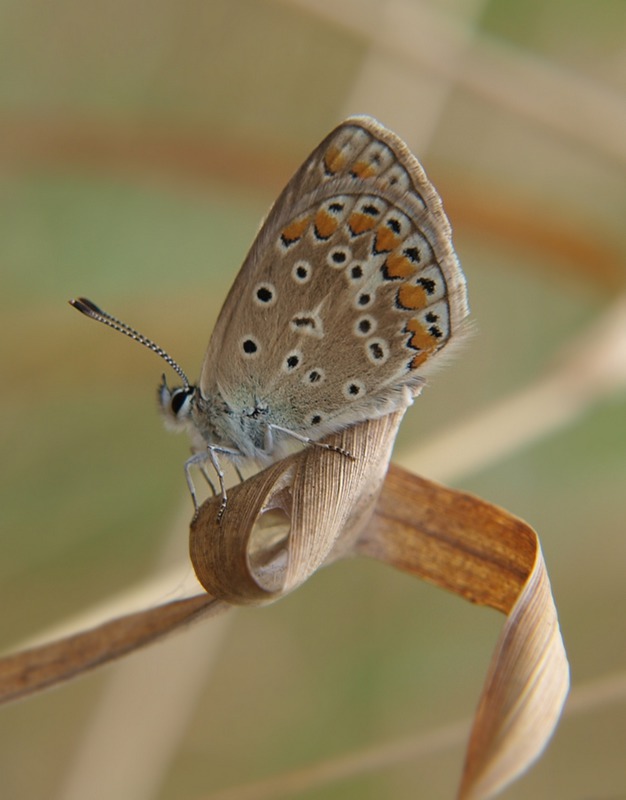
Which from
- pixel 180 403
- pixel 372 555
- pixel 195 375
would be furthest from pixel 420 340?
pixel 195 375

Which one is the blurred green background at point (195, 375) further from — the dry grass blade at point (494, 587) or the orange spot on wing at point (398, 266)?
the dry grass blade at point (494, 587)

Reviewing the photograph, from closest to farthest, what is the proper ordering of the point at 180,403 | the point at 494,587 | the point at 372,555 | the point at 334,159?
1. the point at 494,587
2. the point at 372,555
3. the point at 334,159
4. the point at 180,403

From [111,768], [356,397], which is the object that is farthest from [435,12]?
[111,768]

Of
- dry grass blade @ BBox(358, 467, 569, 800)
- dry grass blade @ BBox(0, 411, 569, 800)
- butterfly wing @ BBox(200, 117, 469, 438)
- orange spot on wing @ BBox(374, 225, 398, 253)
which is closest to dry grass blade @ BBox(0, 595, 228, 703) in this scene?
dry grass blade @ BBox(0, 411, 569, 800)

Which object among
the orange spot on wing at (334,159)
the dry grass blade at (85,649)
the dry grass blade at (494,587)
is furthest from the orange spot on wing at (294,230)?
the dry grass blade at (85,649)

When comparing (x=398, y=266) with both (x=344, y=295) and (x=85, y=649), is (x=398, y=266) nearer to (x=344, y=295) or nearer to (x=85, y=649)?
(x=344, y=295)

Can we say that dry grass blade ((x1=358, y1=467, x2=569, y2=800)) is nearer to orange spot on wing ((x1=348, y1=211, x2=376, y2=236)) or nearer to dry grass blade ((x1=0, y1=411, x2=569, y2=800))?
dry grass blade ((x1=0, y1=411, x2=569, y2=800))

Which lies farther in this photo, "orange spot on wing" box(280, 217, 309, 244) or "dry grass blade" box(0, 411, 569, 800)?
"orange spot on wing" box(280, 217, 309, 244)

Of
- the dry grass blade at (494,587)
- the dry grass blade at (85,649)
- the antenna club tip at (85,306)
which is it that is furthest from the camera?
the antenna club tip at (85,306)
